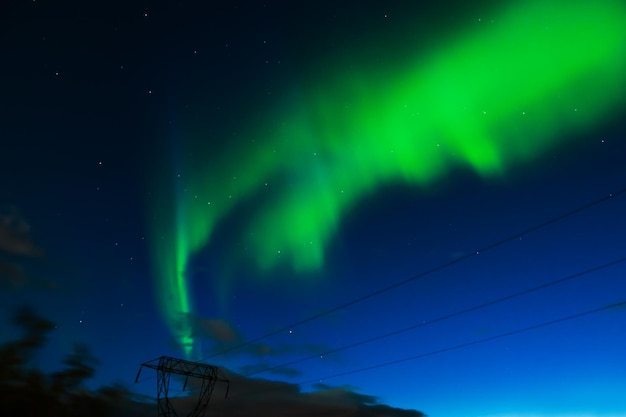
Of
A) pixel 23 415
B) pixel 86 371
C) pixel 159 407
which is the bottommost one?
pixel 23 415

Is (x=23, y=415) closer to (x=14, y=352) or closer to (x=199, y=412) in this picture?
(x=14, y=352)

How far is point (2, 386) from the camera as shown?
11883 millimetres

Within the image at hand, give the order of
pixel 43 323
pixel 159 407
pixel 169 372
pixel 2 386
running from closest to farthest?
pixel 2 386
pixel 43 323
pixel 159 407
pixel 169 372

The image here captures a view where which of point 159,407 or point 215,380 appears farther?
point 215,380

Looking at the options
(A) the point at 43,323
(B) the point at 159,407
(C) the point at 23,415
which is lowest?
(C) the point at 23,415

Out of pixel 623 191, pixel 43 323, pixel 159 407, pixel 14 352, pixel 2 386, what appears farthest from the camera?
pixel 159 407

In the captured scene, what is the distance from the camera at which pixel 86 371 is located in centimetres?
1365

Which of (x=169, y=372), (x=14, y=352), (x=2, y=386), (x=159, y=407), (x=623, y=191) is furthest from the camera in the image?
(x=169, y=372)

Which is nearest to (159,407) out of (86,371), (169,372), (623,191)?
(169,372)

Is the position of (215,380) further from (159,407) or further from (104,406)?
(104,406)

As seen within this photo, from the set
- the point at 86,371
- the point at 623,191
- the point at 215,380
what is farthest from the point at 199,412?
the point at 623,191

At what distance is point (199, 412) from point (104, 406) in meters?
32.5

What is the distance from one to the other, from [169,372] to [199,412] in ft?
13.5

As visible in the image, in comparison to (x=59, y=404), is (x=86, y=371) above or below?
above
